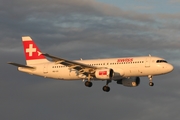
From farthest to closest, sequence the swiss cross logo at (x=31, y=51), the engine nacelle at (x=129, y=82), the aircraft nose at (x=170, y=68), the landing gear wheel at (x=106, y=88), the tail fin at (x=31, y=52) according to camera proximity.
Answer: the swiss cross logo at (x=31, y=51) → the tail fin at (x=31, y=52) → the engine nacelle at (x=129, y=82) → the landing gear wheel at (x=106, y=88) → the aircraft nose at (x=170, y=68)

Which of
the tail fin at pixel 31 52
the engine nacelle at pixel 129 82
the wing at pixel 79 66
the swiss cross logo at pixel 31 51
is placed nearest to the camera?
the wing at pixel 79 66

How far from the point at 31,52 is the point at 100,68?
57.2 ft

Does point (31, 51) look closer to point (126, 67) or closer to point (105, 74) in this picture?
point (105, 74)

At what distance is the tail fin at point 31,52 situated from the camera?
11988cm

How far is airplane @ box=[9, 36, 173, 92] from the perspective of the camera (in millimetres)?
106812

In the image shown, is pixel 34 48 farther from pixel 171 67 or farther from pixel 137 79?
pixel 171 67

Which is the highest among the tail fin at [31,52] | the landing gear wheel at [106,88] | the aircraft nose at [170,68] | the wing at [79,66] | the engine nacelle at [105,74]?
the tail fin at [31,52]

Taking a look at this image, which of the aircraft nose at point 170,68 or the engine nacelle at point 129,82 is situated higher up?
the aircraft nose at point 170,68

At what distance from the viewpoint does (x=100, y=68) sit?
11000 centimetres

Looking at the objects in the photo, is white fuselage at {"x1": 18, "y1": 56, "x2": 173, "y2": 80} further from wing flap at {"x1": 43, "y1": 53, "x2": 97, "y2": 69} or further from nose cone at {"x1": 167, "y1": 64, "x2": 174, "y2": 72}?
wing flap at {"x1": 43, "y1": 53, "x2": 97, "y2": 69}

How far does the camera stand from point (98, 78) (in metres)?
110

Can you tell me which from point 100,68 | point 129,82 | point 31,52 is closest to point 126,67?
point 100,68

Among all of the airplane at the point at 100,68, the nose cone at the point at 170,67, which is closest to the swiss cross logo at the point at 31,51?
the airplane at the point at 100,68

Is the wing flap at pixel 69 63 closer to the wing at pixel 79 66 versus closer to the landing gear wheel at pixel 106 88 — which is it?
the wing at pixel 79 66
